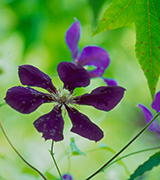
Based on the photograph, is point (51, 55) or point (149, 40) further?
point (51, 55)

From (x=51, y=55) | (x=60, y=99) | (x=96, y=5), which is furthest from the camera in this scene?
(x=51, y=55)

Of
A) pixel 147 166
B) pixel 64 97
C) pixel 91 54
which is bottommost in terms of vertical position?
pixel 147 166

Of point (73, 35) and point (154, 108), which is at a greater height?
point (73, 35)

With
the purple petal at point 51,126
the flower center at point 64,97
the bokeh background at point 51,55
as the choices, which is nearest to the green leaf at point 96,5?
the bokeh background at point 51,55

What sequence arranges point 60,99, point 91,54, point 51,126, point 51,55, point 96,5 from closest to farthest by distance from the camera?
point 51,126 < point 60,99 < point 91,54 < point 96,5 < point 51,55

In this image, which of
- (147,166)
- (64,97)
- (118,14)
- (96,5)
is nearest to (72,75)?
(64,97)

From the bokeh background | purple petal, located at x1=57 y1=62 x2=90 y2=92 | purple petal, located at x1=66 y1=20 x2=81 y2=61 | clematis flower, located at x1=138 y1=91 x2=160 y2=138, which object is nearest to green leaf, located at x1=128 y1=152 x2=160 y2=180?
clematis flower, located at x1=138 y1=91 x2=160 y2=138

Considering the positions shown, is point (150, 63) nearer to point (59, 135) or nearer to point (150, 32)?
point (150, 32)

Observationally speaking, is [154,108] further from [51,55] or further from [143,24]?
[51,55]

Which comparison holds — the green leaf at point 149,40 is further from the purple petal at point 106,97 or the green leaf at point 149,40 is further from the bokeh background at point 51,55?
the bokeh background at point 51,55

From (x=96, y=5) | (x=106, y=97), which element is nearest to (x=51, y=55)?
(x=96, y=5)
